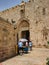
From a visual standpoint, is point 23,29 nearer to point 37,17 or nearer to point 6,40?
point 37,17

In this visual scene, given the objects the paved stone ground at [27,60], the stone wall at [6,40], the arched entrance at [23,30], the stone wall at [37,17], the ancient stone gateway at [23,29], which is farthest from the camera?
the arched entrance at [23,30]

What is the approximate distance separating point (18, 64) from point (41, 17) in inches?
494

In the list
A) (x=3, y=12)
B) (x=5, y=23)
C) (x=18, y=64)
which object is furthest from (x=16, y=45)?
(x=3, y=12)

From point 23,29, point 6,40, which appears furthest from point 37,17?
point 6,40

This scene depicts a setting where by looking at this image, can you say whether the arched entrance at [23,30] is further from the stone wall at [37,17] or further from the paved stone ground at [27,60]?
the paved stone ground at [27,60]

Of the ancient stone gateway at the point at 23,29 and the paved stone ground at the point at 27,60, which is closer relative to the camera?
the paved stone ground at the point at 27,60

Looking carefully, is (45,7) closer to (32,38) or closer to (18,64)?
(32,38)

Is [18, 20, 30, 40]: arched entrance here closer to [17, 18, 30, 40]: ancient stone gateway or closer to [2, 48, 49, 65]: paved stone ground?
[17, 18, 30, 40]: ancient stone gateway

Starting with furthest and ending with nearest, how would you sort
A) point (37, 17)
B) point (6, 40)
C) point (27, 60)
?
point (37, 17), point (6, 40), point (27, 60)

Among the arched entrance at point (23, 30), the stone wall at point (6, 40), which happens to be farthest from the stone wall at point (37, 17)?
the stone wall at point (6, 40)

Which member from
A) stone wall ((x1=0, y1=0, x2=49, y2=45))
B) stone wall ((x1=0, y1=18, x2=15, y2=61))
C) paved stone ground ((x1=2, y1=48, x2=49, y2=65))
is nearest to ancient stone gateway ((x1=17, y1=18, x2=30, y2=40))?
stone wall ((x1=0, y1=0, x2=49, y2=45))

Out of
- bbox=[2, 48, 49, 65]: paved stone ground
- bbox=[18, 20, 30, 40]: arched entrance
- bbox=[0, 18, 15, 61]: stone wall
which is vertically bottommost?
bbox=[2, 48, 49, 65]: paved stone ground

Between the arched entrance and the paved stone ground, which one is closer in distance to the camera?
the paved stone ground

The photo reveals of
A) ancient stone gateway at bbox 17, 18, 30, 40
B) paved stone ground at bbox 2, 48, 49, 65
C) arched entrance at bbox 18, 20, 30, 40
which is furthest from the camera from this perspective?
arched entrance at bbox 18, 20, 30, 40
